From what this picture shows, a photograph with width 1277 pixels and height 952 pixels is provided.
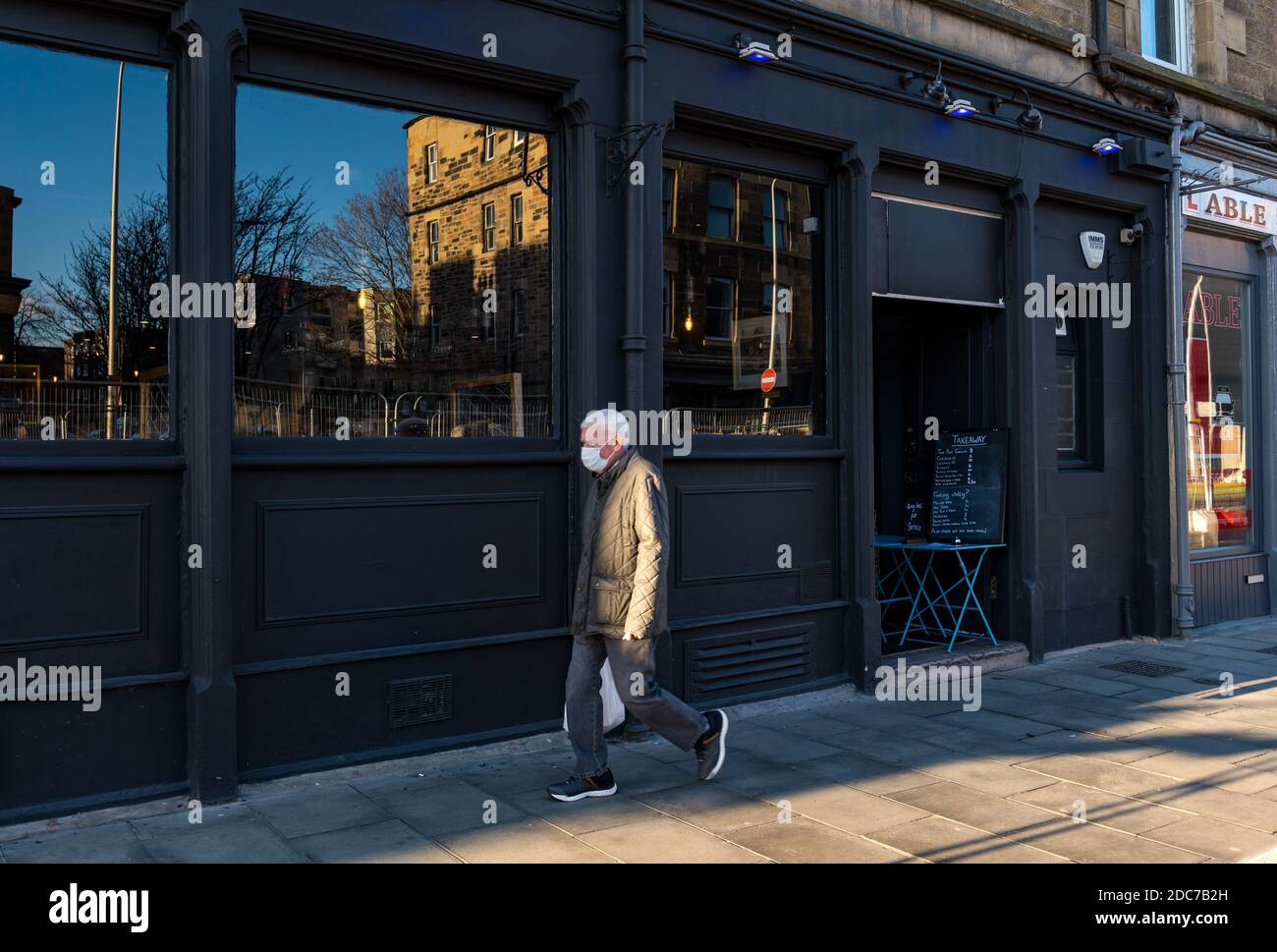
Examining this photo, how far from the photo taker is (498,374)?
285 inches

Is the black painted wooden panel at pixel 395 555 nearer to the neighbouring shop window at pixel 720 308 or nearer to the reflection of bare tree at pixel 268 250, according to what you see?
the reflection of bare tree at pixel 268 250

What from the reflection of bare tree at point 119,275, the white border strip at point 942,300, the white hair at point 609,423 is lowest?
the white hair at point 609,423

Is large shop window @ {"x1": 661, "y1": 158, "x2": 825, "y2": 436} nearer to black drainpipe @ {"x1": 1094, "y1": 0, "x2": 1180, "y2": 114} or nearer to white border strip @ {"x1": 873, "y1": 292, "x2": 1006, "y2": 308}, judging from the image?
white border strip @ {"x1": 873, "y1": 292, "x2": 1006, "y2": 308}

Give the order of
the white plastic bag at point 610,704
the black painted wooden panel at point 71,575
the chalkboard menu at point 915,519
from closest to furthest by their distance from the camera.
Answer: the black painted wooden panel at point 71,575
the white plastic bag at point 610,704
the chalkboard menu at point 915,519

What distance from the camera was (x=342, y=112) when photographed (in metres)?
6.67

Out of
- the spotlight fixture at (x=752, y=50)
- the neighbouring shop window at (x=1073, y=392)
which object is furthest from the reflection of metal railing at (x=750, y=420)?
the neighbouring shop window at (x=1073, y=392)

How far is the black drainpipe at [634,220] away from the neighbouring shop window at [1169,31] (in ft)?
23.4

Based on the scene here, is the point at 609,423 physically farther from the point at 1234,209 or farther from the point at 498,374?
the point at 1234,209

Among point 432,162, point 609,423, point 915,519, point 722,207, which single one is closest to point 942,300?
point 915,519

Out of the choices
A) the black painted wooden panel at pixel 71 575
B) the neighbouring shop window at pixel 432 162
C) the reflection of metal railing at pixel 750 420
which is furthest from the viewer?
the reflection of metal railing at pixel 750 420

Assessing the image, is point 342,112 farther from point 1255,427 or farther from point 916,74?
point 1255,427

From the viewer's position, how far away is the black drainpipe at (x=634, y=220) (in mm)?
7344
